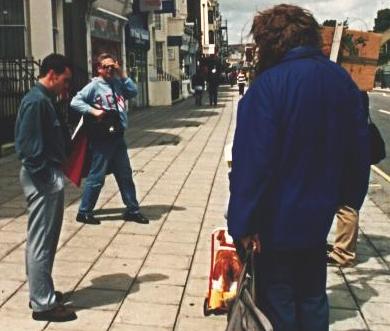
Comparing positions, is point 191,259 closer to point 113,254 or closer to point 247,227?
point 113,254

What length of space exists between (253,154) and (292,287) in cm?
69

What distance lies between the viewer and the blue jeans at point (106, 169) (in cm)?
643

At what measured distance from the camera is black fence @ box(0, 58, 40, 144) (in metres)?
12.7

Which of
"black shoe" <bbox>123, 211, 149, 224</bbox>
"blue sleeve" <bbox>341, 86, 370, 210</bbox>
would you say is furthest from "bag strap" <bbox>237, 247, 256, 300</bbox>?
"black shoe" <bbox>123, 211, 149, 224</bbox>

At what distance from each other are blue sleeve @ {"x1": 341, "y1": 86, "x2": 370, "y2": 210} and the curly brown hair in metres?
0.32

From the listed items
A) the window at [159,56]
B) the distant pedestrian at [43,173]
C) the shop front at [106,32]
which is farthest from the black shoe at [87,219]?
the window at [159,56]

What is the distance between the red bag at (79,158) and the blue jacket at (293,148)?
3585 millimetres

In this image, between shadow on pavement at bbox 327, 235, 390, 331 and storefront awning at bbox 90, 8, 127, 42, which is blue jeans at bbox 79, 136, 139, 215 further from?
storefront awning at bbox 90, 8, 127, 42

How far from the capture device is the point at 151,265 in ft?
17.5

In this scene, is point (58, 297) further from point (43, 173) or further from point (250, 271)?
point (250, 271)

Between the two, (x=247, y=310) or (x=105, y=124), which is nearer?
(x=247, y=310)

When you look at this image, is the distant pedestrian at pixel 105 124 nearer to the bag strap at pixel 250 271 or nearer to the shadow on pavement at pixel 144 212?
the shadow on pavement at pixel 144 212

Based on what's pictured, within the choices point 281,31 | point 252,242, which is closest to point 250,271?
point 252,242

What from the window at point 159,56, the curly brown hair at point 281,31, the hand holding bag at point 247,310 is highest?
the window at point 159,56
